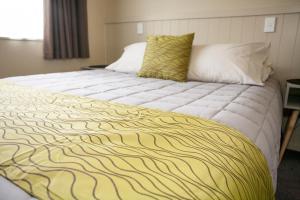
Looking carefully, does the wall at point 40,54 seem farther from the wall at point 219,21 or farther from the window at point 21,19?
the wall at point 219,21

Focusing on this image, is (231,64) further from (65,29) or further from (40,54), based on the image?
(40,54)

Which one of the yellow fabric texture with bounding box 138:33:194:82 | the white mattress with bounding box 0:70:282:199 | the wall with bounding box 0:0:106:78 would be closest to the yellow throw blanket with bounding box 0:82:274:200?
the white mattress with bounding box 0:70:282:199

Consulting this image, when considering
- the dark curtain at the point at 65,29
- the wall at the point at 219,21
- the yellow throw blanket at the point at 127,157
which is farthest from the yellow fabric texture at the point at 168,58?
the dark curtain at the point at 65,29

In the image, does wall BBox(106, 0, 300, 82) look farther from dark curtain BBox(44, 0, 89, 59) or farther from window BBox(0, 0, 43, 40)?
window BBox(0, 0, 43, 40)

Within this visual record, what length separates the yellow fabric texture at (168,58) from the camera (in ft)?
5.53

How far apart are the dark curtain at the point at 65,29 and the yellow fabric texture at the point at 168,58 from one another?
114 centimetres

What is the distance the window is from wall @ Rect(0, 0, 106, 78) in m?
0.07

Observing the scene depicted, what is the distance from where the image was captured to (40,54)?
2383 millimetres

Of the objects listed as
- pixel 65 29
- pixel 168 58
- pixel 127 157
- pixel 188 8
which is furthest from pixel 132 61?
pixel 127 157

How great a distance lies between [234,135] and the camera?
674mm

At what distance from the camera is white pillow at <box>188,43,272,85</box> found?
1609 millimetres

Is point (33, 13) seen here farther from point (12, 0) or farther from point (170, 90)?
point (170, 90)

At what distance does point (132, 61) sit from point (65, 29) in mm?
948

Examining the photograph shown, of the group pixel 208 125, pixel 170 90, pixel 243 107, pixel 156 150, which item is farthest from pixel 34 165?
pixel 170 90
